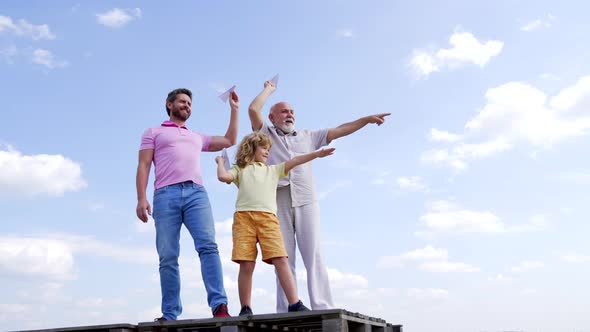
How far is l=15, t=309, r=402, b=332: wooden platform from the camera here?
5.73 metres

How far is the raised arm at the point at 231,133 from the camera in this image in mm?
7629

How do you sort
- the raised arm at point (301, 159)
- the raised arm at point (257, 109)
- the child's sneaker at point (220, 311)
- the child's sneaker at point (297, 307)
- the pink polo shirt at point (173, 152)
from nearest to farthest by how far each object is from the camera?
the child's sneaker at point (297, 307)
the child's sneaker at point (220, 311)
the raised arm at point (301, 159)
the pink polo shirt at point (173, 152)
the raised arm at point (257, 109)

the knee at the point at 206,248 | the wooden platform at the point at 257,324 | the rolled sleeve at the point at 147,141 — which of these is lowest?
the wooden platform at the point at 257,324

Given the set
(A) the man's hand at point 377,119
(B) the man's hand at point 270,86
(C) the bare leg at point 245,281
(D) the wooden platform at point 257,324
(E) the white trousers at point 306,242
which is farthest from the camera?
(B) the man's hand at point 270,86

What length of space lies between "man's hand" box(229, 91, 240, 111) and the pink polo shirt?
50cm

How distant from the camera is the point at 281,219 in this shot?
7.47 metres

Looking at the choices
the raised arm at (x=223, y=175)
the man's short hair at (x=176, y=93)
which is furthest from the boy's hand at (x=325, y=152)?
the man's short hair at (x=176, y=93)

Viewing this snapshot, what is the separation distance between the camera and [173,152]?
714cm

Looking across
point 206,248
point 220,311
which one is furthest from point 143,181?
point 220,311

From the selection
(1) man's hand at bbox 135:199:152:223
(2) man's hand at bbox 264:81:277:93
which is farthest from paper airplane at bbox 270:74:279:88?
(1) man's hand at bbox 135:199:152:223

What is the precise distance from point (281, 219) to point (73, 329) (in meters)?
2.31

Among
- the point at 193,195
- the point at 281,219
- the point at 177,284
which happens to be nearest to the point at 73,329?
the point at 177,284

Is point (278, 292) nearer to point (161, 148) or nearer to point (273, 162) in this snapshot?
point (273, 162)

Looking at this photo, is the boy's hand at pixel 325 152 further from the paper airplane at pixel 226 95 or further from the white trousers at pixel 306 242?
the paper airplane at pixel 226 95
